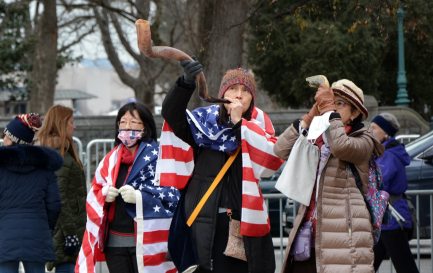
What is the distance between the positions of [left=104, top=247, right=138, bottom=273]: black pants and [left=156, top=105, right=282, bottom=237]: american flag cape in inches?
50.8

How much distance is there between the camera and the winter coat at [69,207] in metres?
9.00

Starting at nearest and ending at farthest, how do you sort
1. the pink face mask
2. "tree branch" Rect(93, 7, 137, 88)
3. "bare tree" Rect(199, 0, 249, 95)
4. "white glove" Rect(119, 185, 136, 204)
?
"white glove" Rect(119, 185, 136, 204)
the pink face mask
"bare tree" Rect(199, 0, 249, 95)
"tree branch" Rect(93, 7, 137, 88)

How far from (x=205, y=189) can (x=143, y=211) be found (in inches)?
55.8

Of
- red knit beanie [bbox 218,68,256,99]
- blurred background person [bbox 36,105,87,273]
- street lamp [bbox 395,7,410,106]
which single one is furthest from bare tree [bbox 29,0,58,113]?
red knit beanie [bbox 218,68,256,99]

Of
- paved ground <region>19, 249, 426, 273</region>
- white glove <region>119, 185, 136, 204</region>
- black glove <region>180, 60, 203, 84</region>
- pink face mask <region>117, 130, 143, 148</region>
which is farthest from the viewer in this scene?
paved ground <region>19, 249, 426, 273</region>

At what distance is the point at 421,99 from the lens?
29812 millimetres

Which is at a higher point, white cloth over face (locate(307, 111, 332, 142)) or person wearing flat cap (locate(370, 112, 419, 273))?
white cloth over face (locate(307, 111, 332, 142))

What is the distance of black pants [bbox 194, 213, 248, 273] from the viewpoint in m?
6.53

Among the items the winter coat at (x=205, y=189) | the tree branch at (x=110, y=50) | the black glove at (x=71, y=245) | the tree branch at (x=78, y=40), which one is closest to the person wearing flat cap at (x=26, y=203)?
the black glove at (x=71, y=245)

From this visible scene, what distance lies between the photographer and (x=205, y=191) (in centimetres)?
657

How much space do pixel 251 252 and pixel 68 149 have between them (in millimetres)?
3075

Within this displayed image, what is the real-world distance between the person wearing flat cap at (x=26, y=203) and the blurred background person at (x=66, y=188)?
0.59 m

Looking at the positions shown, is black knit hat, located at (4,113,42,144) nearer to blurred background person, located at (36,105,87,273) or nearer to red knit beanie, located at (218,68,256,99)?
blurred background person, located at (36,105,87,273)

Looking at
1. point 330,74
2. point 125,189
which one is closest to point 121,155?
point 125,189
